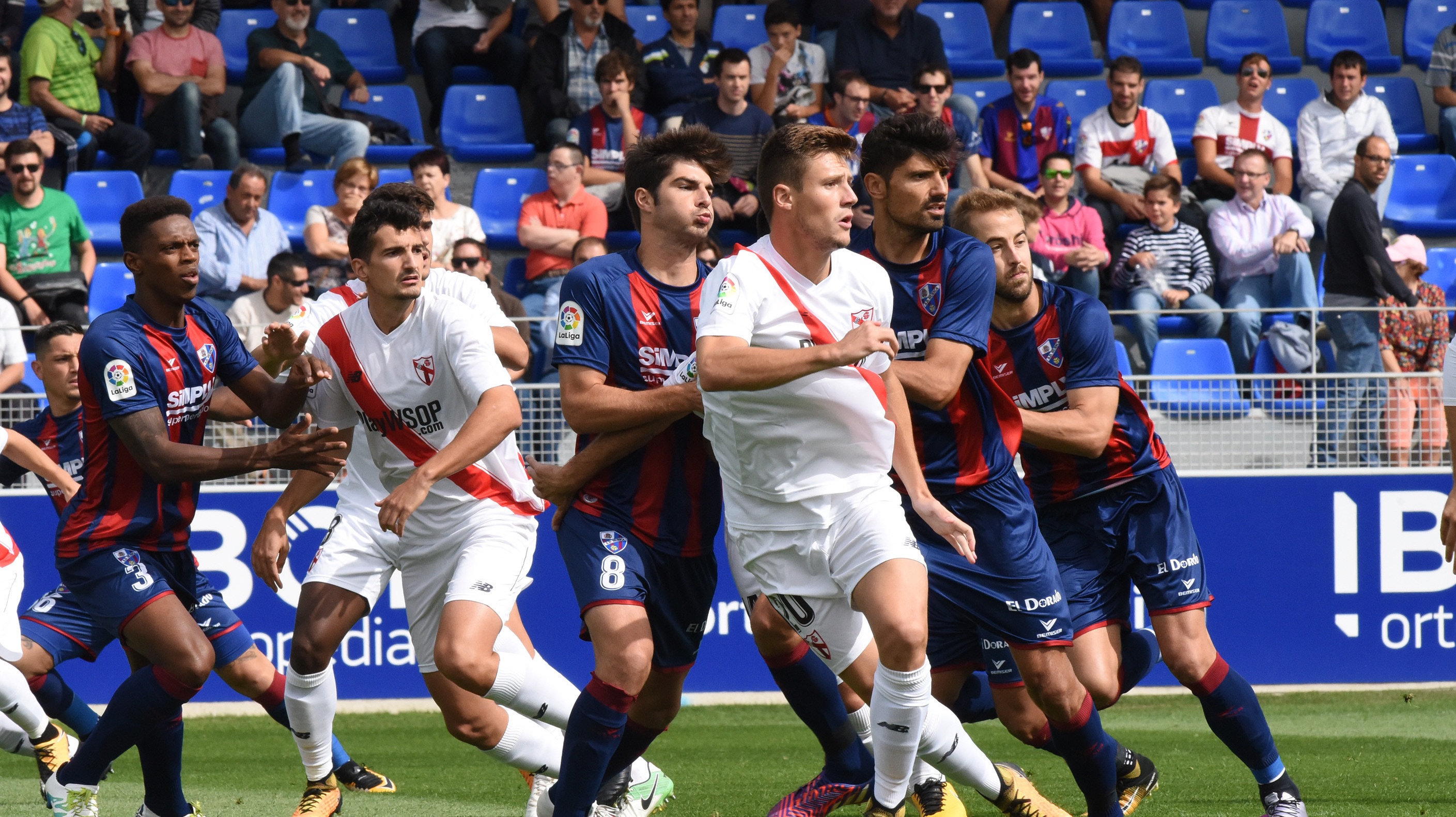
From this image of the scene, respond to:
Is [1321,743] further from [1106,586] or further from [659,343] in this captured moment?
[659,343]

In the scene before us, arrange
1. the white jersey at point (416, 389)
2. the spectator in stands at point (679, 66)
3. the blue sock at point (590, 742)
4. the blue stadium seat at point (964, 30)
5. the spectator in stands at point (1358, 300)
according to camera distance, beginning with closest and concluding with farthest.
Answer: the blue sock at point (590, 742)
the white jersey at point (416, 389)
the spectator in stands at point (1358, 300)
the spectator in stands at point (679, 66)
the blue stadium seat at point (964, 30)

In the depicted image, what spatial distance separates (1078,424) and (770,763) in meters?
2.73

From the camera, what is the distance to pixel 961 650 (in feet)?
18.4

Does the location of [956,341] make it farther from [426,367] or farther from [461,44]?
[461,44]

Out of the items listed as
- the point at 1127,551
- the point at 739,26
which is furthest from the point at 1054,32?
the point at 1127,551

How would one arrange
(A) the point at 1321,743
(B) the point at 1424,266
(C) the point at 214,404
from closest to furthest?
(C) the point at 214,404
(A) the point at 1321,743
(B) the point at 1424,266

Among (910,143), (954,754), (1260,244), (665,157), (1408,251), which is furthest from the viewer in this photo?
(1260,244)

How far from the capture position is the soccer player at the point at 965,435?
488cm

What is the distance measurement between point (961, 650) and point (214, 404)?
2.85m

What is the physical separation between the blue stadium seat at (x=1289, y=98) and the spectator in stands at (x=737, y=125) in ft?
16.7

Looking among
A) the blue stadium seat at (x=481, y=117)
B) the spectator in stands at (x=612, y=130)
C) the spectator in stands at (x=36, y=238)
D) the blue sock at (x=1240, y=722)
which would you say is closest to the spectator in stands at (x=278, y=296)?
the spectator in stands at (x=36, y=238)

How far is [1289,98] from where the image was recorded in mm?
13977

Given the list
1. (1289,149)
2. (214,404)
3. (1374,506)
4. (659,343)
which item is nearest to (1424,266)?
(1289,149)

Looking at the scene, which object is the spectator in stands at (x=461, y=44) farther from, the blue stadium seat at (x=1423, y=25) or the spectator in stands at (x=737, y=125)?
the blue stadium seat at (x=1423, y=25)
